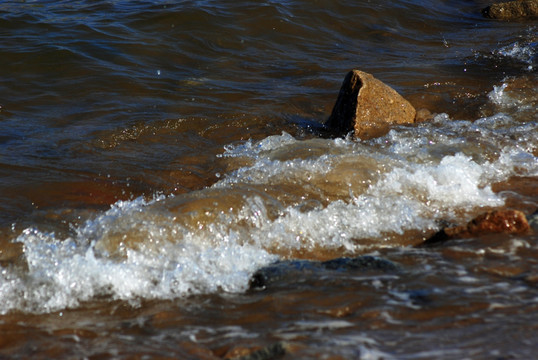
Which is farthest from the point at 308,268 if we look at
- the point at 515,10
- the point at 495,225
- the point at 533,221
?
the point at 515,10

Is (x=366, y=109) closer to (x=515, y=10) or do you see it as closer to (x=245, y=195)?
(x=245, y=195)

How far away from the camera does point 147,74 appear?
25.8ft

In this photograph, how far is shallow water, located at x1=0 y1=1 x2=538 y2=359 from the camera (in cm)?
308

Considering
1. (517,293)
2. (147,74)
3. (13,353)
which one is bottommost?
(13,353)

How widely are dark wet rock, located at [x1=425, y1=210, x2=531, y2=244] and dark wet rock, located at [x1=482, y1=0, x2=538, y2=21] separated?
8.42 meters

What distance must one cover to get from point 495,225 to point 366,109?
239cm

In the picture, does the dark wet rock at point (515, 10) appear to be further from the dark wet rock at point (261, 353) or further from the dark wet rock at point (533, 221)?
Answer: the dark wet rock at point (261, 353)

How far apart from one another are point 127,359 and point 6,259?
1.46 metres

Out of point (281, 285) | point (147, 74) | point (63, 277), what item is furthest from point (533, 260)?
point (147, 74)

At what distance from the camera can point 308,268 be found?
361cm

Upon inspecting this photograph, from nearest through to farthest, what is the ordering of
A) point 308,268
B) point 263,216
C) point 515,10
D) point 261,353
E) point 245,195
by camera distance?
point 261,353 < point 308,268 < point 263,216 < point 245,195 < point 515,10

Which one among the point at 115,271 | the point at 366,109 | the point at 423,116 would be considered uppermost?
the point at 366,109

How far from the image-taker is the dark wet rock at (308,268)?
3.56m

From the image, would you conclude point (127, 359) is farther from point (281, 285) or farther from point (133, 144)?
point (133, 144)
